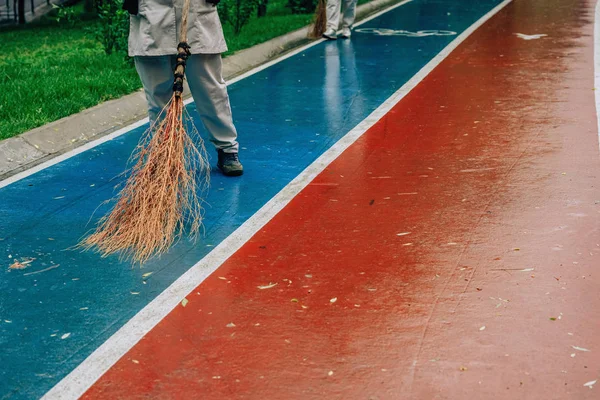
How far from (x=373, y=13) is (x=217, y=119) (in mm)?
12524

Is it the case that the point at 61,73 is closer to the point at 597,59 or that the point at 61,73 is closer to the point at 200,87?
the point at 200,87

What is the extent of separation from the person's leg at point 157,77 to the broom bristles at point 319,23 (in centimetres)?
870

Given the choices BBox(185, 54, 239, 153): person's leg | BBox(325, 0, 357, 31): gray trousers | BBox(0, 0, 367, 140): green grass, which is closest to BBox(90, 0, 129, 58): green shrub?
BBox(0, 0, 367, 140): green grass

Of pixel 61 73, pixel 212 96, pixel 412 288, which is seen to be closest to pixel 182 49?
pixel 212 96

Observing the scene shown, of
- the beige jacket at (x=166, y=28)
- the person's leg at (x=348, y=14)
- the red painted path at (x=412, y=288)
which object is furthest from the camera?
the person's leg at (x=348, y=14)

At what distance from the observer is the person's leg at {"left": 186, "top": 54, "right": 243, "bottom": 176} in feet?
21.6

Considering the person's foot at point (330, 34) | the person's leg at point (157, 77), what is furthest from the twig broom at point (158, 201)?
the person's foot at point (330, 34)

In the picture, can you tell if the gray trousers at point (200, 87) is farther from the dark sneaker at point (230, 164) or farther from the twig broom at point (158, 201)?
the twig broom at point (158, 201)

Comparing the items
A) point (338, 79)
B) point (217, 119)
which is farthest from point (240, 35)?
point (217, 119)

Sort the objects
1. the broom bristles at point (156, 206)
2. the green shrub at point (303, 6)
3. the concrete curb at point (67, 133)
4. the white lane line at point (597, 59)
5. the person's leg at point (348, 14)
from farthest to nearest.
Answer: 1. the green shrub at point (303, 6)
2. the person's leg at point (348, 14)
3. the white lane line at point (597, 59)
4. the concrete curb at point (67, 133)
5. the broom bristles at point (156, 206)

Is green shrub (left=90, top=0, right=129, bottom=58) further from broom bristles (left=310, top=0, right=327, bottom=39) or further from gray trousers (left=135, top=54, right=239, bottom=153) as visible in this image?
gray trousers (left=135, top=54, right=239, bottom=153)

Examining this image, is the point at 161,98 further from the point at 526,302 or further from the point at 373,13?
the point at 373,13

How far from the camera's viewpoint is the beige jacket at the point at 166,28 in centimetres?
635

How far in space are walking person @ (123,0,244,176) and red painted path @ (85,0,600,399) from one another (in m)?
0.81
